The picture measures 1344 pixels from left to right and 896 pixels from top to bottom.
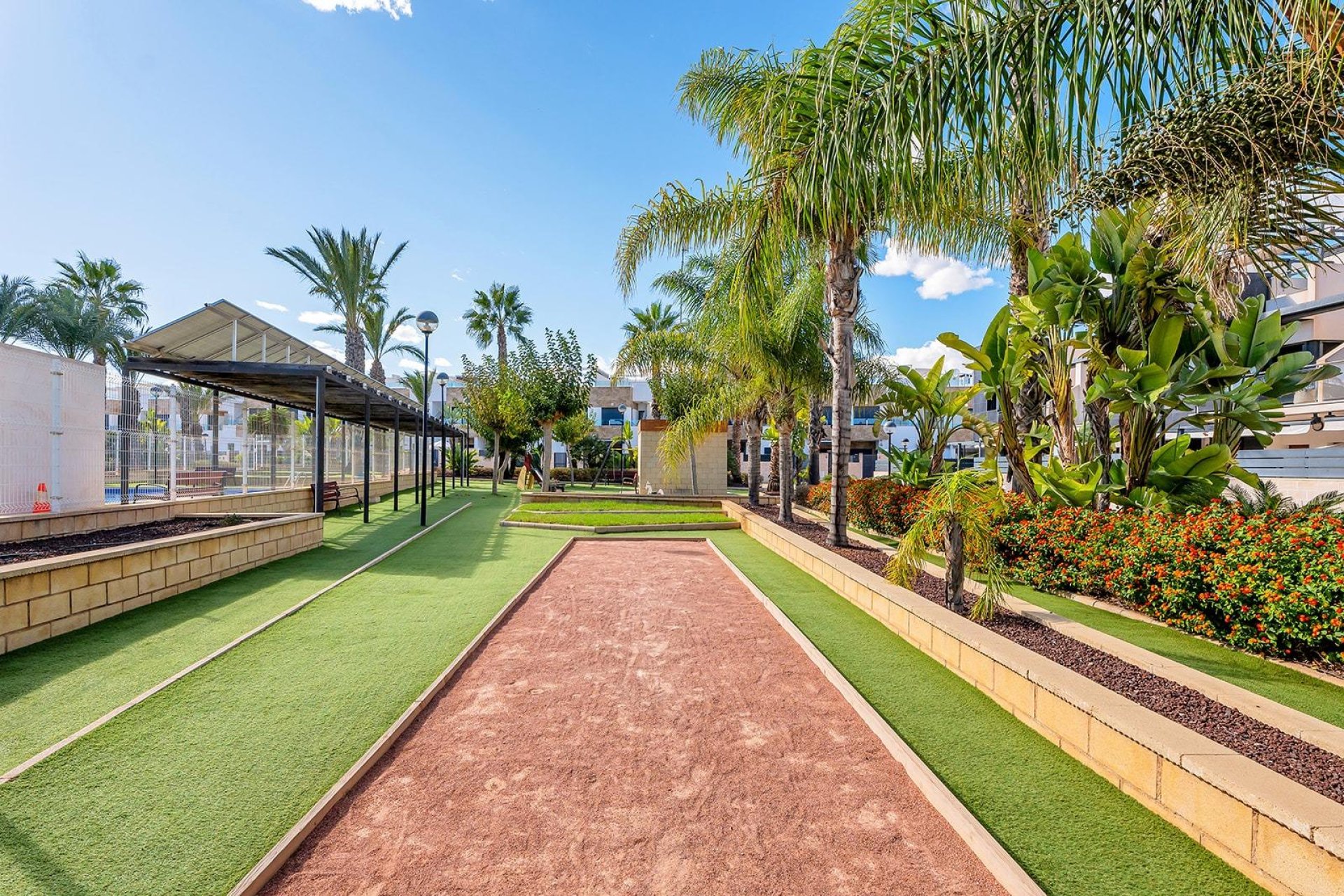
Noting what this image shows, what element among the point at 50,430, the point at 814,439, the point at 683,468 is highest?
the point at 814,439

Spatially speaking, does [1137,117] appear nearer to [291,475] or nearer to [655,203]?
[655,203]

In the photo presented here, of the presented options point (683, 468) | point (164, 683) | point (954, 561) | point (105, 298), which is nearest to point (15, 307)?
point (105, 298)

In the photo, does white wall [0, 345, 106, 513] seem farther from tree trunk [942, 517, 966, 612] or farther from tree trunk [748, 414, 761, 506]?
tree trunk [748, 414, 761, 506]

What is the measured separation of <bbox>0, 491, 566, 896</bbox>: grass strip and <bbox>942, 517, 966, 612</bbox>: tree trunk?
15.3 feet

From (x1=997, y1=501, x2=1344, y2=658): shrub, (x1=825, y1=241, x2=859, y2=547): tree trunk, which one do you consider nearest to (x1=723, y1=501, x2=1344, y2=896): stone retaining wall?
(x1=997, y1=501, x2=1344, y2=658): shrub

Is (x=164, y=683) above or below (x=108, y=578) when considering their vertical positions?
below

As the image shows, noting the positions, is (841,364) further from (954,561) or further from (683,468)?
(683,468)

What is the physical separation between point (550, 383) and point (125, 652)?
57.6 feet

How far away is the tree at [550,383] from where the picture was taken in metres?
21.8

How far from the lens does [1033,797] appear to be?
2.98 meters

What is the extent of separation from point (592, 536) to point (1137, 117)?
418 inches

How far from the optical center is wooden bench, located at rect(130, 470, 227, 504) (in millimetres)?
10477

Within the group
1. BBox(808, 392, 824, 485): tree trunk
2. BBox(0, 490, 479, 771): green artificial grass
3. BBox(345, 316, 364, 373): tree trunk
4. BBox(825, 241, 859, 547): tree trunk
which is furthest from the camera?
Answer: BBox(345, 316, 364, 373): tree trunk

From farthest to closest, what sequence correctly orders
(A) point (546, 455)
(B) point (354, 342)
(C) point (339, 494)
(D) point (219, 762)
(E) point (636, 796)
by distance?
1. (B) point (354, 342)
2. (A) point (546, 455)
3. (C) point (339, 494)
4. (D) point (219, 762)
5. (E) point (636, 796)
